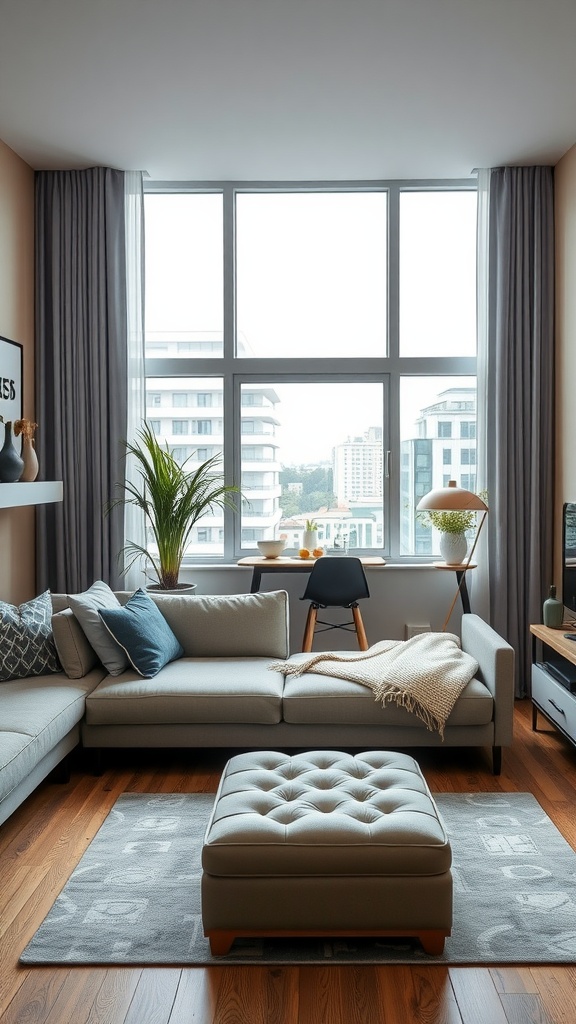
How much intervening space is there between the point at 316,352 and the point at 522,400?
4.41 feet

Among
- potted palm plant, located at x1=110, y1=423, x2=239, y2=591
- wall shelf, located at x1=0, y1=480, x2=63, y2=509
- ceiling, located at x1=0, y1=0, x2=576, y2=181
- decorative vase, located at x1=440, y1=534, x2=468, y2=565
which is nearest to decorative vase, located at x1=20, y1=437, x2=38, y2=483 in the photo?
wall shelf, located at x1=0, y1=480, x2=63, y2=509

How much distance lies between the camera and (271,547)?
17.0 ft

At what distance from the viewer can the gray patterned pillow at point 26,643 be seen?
12.2 feet

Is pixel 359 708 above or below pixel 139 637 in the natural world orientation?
below

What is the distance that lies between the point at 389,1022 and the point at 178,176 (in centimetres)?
477

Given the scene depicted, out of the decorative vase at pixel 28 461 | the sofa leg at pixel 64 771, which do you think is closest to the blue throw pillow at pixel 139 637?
the sofa leg at pixel 64 771

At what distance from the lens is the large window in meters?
5.50

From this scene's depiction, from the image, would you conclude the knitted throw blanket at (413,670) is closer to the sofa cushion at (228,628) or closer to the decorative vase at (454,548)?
the sofa cushion at (228,628)

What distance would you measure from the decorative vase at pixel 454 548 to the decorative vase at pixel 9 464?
2.49 metres

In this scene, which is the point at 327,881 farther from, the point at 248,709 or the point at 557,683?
the point at 557,683

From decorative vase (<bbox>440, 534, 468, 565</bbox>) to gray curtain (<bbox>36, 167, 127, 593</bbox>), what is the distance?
1.99 meters

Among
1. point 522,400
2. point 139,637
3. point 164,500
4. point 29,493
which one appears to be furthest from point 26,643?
point 522,400

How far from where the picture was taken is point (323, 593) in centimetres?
486

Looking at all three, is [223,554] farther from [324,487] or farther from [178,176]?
[178,176]
